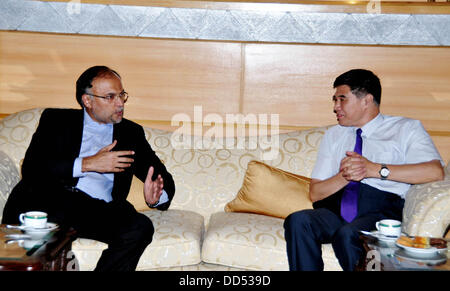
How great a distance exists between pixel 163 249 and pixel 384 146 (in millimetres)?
1283

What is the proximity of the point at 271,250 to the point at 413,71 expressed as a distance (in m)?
1.77

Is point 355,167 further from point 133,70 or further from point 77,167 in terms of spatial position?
point 133,70

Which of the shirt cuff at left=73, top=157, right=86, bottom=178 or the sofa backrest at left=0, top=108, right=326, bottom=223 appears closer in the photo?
the shirt cuff at left=73, top=157, right=86, bottom=178

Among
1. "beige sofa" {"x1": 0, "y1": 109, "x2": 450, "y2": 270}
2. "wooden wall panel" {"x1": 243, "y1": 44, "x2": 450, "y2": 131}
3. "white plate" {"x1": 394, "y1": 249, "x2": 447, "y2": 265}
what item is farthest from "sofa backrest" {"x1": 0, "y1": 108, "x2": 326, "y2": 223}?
"white plate" {"x1": 394, "y1": 249, "x2": 447, "y2": 265}

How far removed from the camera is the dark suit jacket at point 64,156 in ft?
8.73

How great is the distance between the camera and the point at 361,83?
288 centimetres

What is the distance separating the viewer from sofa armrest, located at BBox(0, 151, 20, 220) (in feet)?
8.79

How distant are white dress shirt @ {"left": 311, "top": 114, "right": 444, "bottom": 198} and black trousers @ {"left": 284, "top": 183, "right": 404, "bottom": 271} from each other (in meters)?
0.10

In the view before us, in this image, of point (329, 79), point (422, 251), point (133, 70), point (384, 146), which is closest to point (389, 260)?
point (422, 251)

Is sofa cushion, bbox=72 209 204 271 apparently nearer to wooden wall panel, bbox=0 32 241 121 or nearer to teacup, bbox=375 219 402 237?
teacup, bbox=375 219 402 237

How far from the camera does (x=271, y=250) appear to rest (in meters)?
2.58

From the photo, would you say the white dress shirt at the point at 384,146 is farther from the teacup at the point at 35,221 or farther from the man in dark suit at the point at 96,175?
the teacup at the point at 35,221

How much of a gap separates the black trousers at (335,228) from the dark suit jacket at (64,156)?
76 cm

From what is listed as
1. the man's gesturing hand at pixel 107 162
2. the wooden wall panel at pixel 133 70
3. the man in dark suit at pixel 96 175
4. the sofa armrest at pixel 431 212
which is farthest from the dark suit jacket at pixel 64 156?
the sofa armrest at pixel 431 212
